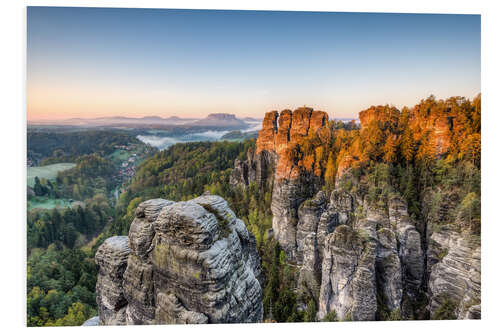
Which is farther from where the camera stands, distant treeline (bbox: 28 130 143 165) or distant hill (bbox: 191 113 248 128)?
distant hill (bbox: 191 113 248 128)

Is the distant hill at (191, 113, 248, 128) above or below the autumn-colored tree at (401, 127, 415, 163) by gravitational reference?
above

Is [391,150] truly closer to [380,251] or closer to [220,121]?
[380,251]

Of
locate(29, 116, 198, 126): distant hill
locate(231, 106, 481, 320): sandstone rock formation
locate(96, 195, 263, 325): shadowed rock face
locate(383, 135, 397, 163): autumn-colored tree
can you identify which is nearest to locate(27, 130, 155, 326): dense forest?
locate(29, 116, 198, 126): distant hill

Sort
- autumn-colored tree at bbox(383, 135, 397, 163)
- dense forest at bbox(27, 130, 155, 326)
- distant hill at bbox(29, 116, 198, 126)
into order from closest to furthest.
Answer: dense forest at bbox(27, 130, 155, 326)
distant hill at bbox(29, 116, 198, 126)
autumn-colored tree at bbox(383, 135, 397, 163)

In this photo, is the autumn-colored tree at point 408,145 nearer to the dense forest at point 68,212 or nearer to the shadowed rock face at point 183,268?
the shadowed rock face at point 183,268

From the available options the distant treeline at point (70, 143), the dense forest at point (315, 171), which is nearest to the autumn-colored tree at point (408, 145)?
the dense forest at point (315, 171)

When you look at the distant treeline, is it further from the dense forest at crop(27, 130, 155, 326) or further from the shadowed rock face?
the shadowed rock face

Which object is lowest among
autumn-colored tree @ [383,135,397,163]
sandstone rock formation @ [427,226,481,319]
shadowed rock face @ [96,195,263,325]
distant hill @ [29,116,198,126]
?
sandstone rock formation @ [427,226,481,319]

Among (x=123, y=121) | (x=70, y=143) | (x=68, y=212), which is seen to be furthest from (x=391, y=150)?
(x=68, y=212)

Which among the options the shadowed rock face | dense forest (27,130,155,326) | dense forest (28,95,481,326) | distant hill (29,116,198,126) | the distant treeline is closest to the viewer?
the shadowed rock face
